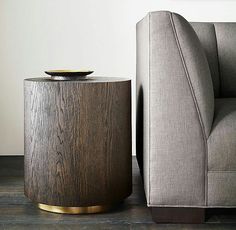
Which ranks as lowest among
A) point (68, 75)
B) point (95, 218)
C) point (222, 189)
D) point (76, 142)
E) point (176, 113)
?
point (95, 218)

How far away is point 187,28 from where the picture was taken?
1633mm

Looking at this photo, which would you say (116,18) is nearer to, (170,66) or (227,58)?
(227,58)

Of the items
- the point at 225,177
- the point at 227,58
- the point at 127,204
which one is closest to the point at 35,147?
the point at 127,204

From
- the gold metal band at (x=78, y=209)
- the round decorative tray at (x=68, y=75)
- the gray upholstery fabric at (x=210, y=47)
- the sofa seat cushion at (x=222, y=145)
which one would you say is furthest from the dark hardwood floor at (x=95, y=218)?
the gray upholstery fabric at (x=210, y=47)

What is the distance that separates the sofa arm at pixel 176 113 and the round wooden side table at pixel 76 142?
0.16 metres

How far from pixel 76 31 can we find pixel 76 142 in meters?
1.07

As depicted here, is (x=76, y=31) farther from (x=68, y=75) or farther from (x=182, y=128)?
(x=182, y=128)

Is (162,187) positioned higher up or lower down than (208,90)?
lower down

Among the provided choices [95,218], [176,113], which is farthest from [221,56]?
[95,218]

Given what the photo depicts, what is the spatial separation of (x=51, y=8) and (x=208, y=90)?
128cm

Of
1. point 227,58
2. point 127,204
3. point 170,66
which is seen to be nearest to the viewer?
point 170,66

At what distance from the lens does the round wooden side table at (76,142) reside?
67.6 inches

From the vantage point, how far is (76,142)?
68.2 inches

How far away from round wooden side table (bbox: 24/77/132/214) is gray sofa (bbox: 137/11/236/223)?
158 mm
